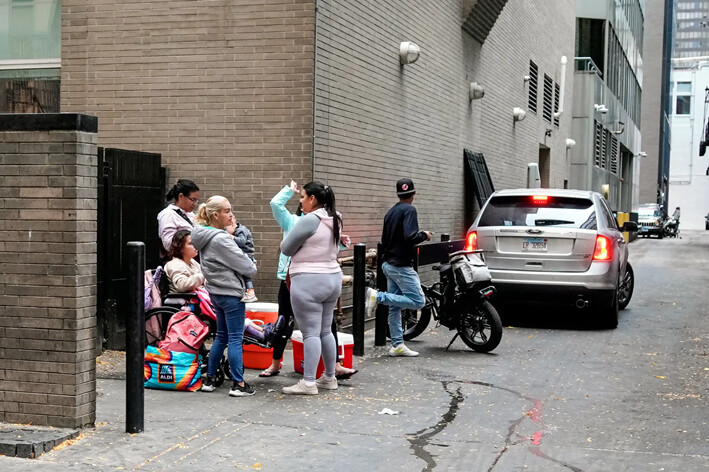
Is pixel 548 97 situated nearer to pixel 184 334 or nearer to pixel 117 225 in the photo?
pixel 117 225

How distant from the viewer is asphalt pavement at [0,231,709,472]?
5.79m

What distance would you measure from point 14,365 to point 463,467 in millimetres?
2994

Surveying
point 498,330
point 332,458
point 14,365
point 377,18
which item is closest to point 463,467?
point 332,458

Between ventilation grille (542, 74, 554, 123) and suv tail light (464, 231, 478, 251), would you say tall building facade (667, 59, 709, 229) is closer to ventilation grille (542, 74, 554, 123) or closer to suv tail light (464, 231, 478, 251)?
ventilation grille (542, 74, 554, 123)

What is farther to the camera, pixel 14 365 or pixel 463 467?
pixel 14 365

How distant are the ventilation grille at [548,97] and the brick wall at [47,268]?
2116 centimetres

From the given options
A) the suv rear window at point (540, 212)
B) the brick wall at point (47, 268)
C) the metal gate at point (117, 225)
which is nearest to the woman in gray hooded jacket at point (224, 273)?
the brick wall at point (47, 268)

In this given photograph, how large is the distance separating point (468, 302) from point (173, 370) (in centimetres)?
364

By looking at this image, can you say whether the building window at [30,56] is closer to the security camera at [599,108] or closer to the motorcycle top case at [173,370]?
the motorcycle top case at [173,370]

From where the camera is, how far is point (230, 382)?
27.1 ft

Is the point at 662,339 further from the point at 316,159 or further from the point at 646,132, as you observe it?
the point at 646,132

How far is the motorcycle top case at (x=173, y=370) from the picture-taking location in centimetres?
773

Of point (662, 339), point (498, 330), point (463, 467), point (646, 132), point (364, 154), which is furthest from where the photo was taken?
point (646, 132)

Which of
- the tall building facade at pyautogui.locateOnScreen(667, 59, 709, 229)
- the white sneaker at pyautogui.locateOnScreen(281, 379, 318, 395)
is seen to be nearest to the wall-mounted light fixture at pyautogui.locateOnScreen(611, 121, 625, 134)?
the white sneaker at pyautogui.locateOnScreen(281, 379, 318, 395)
